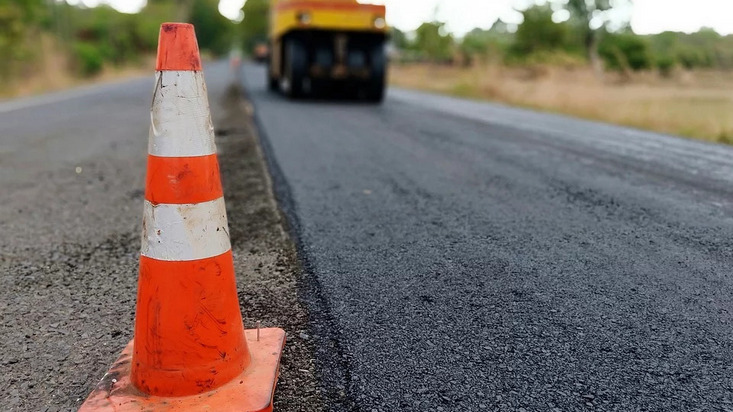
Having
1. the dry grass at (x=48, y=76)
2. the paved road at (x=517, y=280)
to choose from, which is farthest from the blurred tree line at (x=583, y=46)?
the paved road at (x=517, y=280)

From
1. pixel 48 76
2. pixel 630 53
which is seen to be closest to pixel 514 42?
pixel 630 53

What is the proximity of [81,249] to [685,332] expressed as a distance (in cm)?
277

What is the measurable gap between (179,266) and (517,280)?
1.46m

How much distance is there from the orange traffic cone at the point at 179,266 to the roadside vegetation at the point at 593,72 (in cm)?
781

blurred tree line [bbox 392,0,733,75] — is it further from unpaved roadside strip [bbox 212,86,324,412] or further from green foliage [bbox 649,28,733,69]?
unpaved roadside strip [bbox 212,86,324,412]

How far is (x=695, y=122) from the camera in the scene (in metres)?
9.53

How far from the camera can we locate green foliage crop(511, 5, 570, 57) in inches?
1804

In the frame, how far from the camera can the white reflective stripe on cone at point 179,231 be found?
5.57 feet

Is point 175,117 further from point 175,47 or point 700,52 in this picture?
point 700,52

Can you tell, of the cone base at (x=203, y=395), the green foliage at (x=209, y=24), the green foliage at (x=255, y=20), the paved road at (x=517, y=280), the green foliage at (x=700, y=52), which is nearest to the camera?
the cone base at (x=203, y=395)

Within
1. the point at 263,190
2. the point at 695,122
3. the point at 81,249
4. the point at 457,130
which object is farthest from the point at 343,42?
the point at 81,249

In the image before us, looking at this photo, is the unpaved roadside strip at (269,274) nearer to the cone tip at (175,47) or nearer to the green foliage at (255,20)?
the cone tip at (175,47)

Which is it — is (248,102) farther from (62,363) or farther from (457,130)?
(62,363)

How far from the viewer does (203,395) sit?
5.57 ft
